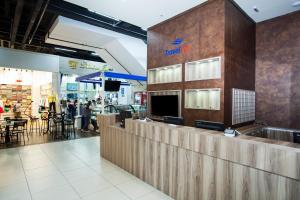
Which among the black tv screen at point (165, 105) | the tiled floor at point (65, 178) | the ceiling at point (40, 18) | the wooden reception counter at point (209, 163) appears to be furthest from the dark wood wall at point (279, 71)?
Answer: the ceiling at point (40, 18)

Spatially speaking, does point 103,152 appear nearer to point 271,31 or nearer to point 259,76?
point 259,76

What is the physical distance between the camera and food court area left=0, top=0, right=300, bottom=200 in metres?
2.24

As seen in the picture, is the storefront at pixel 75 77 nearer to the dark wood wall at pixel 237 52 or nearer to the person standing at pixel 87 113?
the person standing at pixel 87 113

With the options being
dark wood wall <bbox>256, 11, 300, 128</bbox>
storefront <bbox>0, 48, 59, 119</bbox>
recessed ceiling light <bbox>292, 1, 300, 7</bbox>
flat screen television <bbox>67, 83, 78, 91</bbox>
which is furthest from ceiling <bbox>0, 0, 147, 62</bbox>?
recessed ceiling light <bbox>292, 1, 300, 7</bbox>

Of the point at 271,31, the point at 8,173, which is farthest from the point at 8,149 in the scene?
the point at 271,31

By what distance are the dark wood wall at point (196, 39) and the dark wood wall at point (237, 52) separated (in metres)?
0.17

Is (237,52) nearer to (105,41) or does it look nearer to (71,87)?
(105,41)

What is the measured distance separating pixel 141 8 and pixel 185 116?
318 cm

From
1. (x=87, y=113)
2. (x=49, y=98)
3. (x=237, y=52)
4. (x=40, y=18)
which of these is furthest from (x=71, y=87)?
(x=237, y=52)

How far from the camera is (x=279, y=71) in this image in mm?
4844

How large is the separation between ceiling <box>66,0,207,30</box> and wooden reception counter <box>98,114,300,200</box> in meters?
3.09

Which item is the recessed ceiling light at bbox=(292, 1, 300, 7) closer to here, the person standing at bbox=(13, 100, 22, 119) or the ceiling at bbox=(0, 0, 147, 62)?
the ceiling at bbox=(0, 0, 147, 62)

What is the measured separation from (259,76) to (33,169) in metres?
6.57

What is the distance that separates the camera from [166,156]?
303 centimetres
